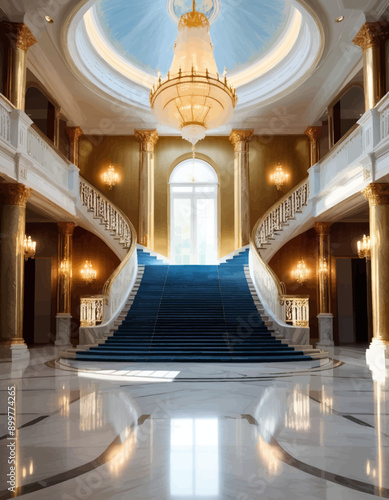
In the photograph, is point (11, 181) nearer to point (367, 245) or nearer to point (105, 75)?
point (105, 75)

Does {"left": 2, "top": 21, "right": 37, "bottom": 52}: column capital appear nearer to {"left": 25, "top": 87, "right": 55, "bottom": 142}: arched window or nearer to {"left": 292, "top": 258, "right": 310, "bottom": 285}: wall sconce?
{"left": 25, "top": 87, "right": 55, "bottom": 142}: arched window

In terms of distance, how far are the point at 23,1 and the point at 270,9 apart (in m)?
6.51

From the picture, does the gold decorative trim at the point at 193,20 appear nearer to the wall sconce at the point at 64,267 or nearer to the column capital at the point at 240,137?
the column capital at the point at 240,137

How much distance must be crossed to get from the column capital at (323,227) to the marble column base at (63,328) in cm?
802

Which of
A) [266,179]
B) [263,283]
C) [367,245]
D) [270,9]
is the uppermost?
[270,9]

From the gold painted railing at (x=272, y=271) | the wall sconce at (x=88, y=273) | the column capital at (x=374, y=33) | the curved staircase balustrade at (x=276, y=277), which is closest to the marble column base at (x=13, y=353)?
the curved staircase balustrade at (x=276, y=277)

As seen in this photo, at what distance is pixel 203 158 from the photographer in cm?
1596

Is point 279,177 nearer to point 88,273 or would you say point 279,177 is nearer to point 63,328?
point 88,273

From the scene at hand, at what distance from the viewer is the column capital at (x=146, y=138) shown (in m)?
15.4

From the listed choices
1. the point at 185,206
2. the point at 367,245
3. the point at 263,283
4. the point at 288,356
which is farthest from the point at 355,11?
the point at 185,206

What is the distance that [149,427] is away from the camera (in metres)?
3.55

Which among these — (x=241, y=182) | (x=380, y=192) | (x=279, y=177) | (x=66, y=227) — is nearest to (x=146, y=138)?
(x=241, y=182)

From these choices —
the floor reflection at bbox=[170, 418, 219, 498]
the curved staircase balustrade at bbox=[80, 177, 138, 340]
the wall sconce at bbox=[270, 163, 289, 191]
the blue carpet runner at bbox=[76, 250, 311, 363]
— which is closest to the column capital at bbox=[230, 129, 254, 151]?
the wall sconce at bbox=[270, 163, 289, 191]

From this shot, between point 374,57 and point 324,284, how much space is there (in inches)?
264
